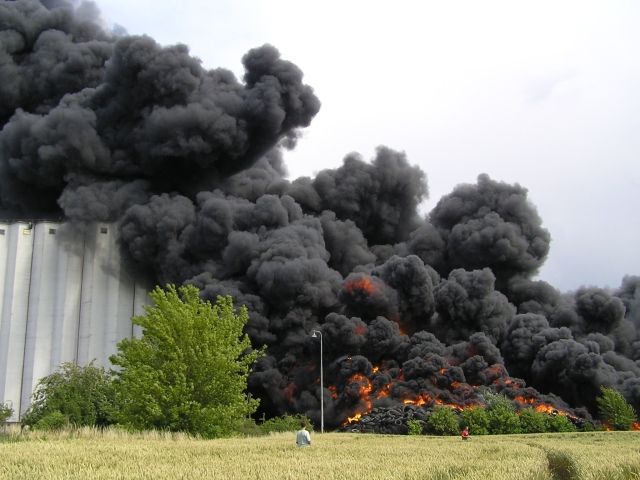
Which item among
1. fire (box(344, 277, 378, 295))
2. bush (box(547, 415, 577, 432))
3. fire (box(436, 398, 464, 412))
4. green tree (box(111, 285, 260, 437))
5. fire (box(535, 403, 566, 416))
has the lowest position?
bush (box(547, 415, 577, 432))

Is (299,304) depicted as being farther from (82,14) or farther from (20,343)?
(82,14)

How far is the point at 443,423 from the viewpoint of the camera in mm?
43406

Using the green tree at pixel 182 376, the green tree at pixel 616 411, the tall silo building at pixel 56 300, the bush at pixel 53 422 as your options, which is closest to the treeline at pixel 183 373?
the green tree at pixel 182 376

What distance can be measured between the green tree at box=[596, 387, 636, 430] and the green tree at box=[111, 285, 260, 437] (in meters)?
28.7

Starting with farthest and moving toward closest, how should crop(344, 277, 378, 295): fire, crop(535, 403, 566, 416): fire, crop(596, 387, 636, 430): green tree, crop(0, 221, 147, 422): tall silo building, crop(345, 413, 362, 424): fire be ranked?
crop(0, 221, 147, 422): tall silo building, crop(344, 277, 378, 295): fire, crop(535, 403, 566, 416): fire, crop(345, 413, 362, 424): fire, crop(596, 387, 636, 430): green tree

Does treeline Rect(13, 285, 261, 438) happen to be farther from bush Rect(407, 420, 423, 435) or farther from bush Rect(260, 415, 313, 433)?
bush Rect(407, 420, 423, 435)

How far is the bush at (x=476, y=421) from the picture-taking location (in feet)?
141

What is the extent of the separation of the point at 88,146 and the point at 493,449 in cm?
4718

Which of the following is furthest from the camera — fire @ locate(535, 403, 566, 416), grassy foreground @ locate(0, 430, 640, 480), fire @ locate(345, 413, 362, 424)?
fire @ locate(535, 403, 566, 416)

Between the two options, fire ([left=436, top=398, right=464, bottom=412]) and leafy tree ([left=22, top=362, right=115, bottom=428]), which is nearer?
leafy tree ([left=22, top=362, right=115, bottom=428])

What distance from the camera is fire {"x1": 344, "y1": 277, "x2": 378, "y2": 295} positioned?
5384cm

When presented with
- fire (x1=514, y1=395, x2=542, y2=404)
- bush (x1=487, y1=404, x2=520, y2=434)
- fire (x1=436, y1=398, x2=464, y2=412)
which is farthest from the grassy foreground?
fire (x1=514, y1=395, x2=542, y2=404)

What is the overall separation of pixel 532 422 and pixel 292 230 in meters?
23.4

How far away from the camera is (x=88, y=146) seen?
193 ft
